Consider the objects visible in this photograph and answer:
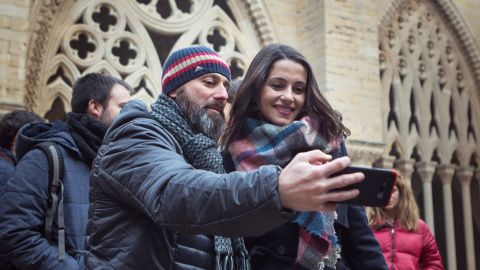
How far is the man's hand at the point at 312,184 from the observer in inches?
41.8

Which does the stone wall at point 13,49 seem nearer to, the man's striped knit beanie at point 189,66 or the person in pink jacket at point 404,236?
the person in pink jacket at point 404,236

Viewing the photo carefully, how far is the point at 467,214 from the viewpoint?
9.43 meters

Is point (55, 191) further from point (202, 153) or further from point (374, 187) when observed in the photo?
point (374, 187)

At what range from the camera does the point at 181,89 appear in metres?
1.74

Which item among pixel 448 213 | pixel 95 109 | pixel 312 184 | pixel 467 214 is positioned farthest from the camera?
pixel 467 214

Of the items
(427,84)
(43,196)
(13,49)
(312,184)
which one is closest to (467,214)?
(427,84)

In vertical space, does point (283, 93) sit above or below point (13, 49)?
below

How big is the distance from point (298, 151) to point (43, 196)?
1138 millimetres

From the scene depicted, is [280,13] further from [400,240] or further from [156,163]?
[156,163]

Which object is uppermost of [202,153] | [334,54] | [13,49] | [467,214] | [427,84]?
[334,54]

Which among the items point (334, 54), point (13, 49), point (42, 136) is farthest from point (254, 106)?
point (334, 54)

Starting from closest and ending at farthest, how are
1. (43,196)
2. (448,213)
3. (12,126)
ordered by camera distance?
(43,196) < (12,126) < (448,213)

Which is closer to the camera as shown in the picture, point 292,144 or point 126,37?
point 292,144

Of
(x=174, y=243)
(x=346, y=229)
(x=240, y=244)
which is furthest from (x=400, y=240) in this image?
(x=174, y=243)
